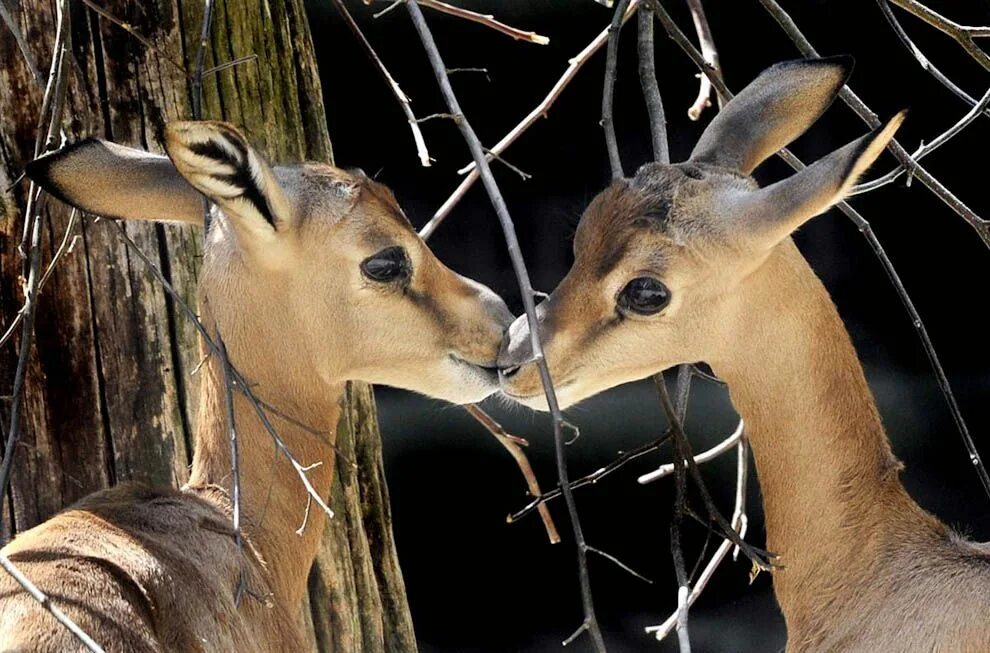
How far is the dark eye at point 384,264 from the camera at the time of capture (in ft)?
9.44

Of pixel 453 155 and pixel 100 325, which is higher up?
pixel 453 155

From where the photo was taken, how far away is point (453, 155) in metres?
4.94

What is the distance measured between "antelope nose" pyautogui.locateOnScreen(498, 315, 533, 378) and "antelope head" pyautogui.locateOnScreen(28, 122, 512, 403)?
0.03 m

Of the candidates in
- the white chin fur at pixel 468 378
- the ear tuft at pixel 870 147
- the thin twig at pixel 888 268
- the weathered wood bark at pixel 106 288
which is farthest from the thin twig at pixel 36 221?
the ear tuft at pixel 870 147

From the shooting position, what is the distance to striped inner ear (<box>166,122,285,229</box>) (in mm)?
2447

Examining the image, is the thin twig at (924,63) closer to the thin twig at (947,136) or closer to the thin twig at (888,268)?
the thin twig at (947,136)

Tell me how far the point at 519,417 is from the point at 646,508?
0.54 metres

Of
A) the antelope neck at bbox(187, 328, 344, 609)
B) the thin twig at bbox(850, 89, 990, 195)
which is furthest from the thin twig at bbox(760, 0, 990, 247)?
the antelope neck at bbox(187, 328, 344, 609)

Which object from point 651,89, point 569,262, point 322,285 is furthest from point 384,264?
point 569,262

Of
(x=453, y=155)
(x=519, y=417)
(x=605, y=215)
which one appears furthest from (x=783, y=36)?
(x=605, y=215)

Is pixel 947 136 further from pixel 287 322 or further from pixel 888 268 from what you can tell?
pixel 287 322

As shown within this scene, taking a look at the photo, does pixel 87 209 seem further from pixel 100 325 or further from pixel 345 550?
pixel 345 550

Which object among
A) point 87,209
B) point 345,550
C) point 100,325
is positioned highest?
point 87,209

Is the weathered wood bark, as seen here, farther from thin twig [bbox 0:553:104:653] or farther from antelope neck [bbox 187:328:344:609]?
thin twig [bbox 0:553:104:653]
